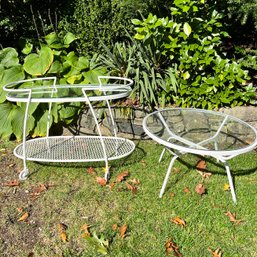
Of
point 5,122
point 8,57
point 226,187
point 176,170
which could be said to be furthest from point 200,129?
point 8,57

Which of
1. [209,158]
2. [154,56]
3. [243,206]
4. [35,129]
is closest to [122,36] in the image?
[154,56]

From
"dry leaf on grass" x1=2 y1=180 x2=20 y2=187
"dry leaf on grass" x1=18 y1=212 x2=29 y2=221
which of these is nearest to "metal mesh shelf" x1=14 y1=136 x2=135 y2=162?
"dry leaf on grass" x1=2 y1=180 x2=20 y2=187

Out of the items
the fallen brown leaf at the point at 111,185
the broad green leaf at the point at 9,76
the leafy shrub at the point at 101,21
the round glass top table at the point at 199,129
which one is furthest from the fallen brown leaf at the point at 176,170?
the broad green leaf at the point at 9,76

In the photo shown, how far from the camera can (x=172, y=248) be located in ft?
8.20

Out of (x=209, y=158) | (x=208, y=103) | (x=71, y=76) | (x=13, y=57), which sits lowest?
(x=209, y=158)

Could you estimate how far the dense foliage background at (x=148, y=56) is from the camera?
13.3 ft

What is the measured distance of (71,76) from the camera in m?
4.29

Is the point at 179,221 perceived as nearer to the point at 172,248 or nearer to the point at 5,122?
the point at 172,248

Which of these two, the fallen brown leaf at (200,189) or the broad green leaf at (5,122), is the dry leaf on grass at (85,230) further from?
the broad green leaf at (5,122)

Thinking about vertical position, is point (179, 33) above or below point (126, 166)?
above

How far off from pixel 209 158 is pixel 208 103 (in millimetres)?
749

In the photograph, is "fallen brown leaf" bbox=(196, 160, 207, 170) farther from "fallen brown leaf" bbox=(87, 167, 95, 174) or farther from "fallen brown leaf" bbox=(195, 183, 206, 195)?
"fallen brown leaf" bbox=(87, 167, 95, 174)

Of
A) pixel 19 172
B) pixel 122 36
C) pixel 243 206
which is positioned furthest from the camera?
pixel 122 36

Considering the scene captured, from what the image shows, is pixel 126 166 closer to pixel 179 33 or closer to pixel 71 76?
pixel 71 76
